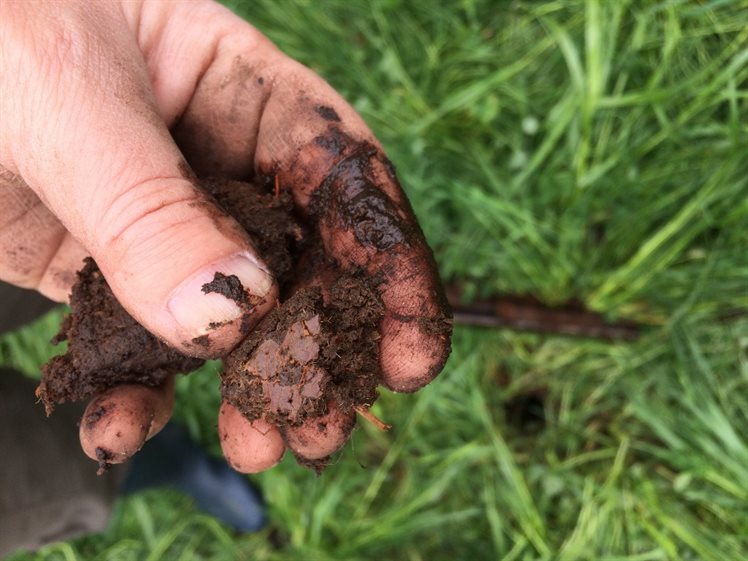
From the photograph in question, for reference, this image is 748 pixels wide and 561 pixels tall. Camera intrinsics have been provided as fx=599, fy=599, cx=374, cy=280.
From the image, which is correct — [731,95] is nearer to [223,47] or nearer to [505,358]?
[505,358]

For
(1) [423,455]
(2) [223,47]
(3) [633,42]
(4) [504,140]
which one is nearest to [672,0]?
(3) [633,42]

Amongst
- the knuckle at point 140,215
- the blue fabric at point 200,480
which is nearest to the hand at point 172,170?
the knuckle at point 140,215

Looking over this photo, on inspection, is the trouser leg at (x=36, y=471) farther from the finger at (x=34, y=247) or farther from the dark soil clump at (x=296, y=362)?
the dark soil clump at (x=296, y=362)

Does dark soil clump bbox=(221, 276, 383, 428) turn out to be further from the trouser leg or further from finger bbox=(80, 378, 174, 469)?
the trouser leg

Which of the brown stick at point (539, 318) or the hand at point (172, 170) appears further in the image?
the brown stick at point (539, 318)

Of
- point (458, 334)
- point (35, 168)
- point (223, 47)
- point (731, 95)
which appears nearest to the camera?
point (35, 168)

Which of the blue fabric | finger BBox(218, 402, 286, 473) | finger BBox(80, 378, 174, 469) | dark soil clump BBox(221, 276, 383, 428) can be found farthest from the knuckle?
the blue fabric
